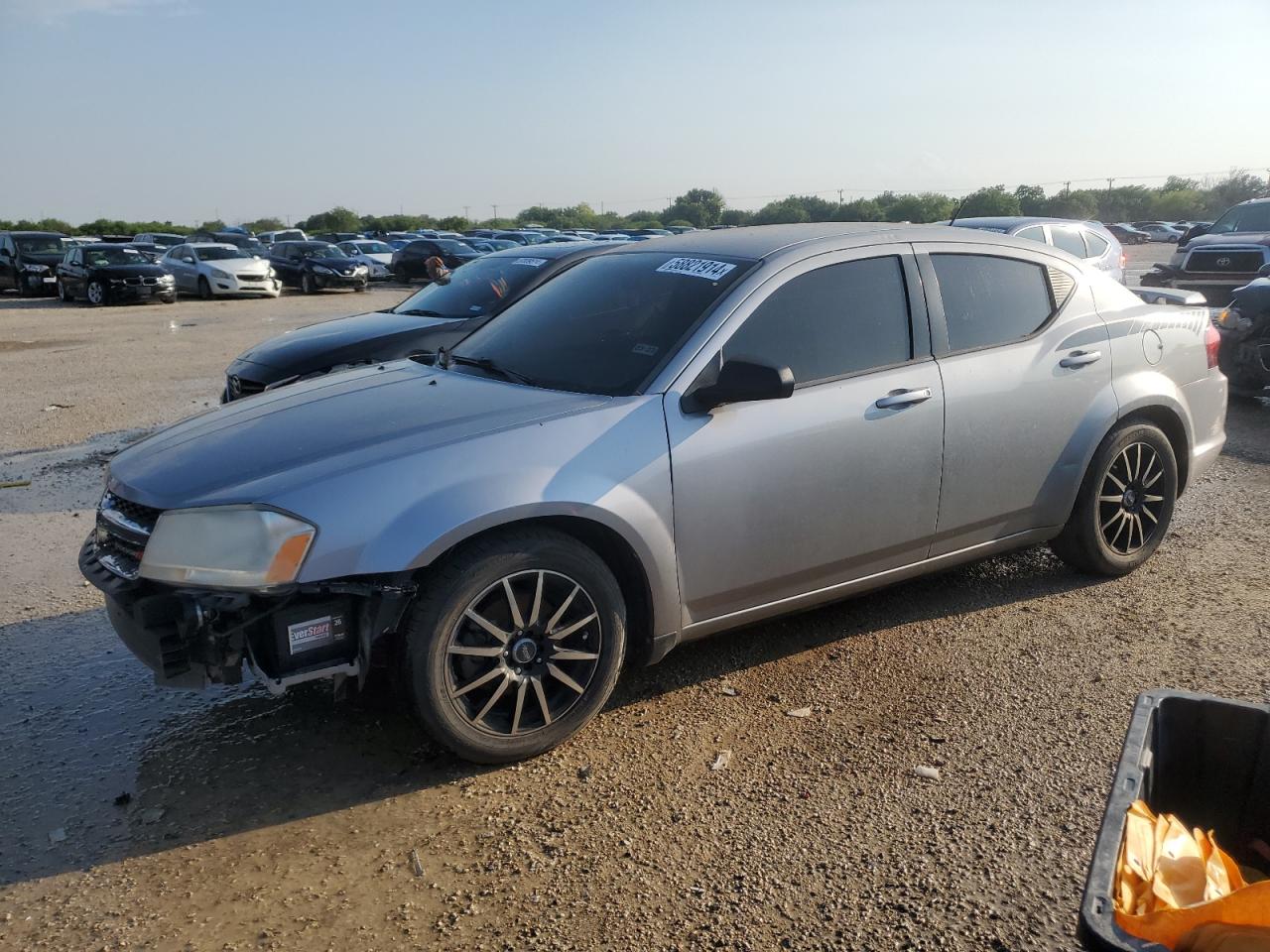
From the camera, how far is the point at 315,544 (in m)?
3.17

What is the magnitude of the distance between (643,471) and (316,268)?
27.0m

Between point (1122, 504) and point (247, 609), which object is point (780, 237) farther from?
point (247, 609)

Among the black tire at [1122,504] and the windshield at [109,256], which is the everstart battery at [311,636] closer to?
the black tire at [1122,504]

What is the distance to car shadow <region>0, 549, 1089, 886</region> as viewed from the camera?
3.25 m

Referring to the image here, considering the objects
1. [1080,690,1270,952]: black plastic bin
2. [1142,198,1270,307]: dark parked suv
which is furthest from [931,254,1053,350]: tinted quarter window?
[1142,198,1270,307]: dark parked suv

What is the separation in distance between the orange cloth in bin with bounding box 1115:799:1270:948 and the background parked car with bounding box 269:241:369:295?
28.7 metres

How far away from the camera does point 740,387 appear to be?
3.69 metres

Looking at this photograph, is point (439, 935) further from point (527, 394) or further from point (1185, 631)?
point (1185, 631)

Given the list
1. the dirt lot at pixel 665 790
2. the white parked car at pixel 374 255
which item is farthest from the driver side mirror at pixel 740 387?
the white parked car at pixel 374 255

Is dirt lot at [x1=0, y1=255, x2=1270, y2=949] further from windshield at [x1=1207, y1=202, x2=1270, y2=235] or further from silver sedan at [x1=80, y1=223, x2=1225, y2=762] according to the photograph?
windshield at [x1=1207, y1=202, x2=1270, y2=235]

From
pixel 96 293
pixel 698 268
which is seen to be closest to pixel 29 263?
pixel 96 293

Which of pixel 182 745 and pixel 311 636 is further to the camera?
pixel 182 745

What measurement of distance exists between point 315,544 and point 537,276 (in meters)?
5.19

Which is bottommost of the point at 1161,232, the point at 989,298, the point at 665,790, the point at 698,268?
the point at 1161,232
